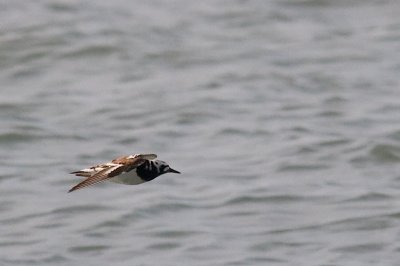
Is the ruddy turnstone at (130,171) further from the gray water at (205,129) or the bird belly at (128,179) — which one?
the gray water at (205,129)

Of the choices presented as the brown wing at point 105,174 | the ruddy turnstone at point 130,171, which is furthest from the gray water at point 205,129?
the brown wing at point 105,174

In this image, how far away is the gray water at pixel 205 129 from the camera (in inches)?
488

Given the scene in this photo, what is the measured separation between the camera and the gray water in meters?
12.4

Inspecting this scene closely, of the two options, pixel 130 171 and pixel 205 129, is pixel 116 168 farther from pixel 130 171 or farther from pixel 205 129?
pixel 205 129

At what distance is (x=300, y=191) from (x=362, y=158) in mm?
996

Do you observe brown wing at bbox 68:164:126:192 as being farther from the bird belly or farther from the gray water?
the gray water

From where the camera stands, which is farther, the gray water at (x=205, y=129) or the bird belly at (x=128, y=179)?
the gray water at (x=205, y=129)

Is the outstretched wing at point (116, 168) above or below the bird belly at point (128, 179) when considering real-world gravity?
above

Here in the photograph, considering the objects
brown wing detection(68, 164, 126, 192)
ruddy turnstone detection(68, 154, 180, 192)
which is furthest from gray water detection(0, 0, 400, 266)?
brown wing detection(68, 164, 126, 192)

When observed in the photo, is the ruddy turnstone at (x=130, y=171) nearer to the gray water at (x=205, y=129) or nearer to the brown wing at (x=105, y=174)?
the brown wing at (x=105, y=174)

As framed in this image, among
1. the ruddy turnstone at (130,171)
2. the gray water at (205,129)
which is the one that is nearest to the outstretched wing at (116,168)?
the ruddy turnstone at (130,171)

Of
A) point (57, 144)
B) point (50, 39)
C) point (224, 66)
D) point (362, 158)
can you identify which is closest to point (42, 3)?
point (50, 39)

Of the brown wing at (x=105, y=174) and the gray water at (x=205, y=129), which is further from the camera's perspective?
the gray water at (x=205, y=129)

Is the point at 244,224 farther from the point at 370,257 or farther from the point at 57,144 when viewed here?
the point at 57,144
